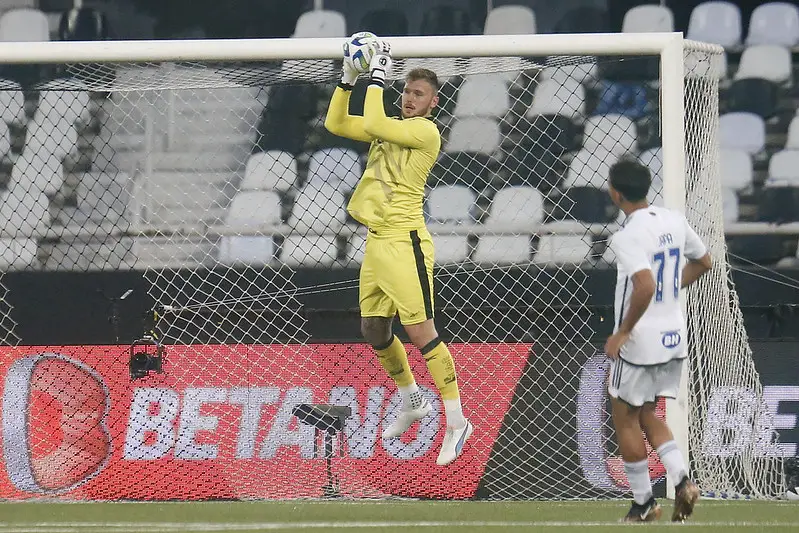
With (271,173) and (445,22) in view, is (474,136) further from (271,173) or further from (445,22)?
(445,22)

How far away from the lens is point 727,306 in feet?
23.0

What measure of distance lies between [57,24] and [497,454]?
5612mm

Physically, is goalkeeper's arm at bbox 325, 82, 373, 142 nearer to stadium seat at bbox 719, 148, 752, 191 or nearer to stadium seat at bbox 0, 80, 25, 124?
stadium seat at bbox 0, 80, 25, 124

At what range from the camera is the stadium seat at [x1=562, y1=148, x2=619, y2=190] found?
8336 millimetres

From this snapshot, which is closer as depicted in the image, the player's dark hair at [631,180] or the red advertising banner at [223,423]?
the player's dark hair at [631,180]

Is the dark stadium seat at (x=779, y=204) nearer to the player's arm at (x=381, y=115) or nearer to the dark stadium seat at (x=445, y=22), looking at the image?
the dark stadium seat at (x=445, y=22)

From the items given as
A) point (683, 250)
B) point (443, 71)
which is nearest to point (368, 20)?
point (443, 71)

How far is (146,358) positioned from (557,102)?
3523mm

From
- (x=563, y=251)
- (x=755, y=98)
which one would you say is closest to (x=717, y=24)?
(x=755, y=98)

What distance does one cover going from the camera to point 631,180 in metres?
4.92

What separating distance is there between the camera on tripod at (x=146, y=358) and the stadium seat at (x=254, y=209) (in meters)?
1.40

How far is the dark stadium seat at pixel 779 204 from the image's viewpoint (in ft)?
30.1

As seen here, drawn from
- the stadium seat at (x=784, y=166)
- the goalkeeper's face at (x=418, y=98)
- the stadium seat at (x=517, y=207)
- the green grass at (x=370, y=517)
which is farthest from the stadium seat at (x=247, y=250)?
the stadium seat at (x=784, y=166)

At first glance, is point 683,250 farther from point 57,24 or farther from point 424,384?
point 57,24
